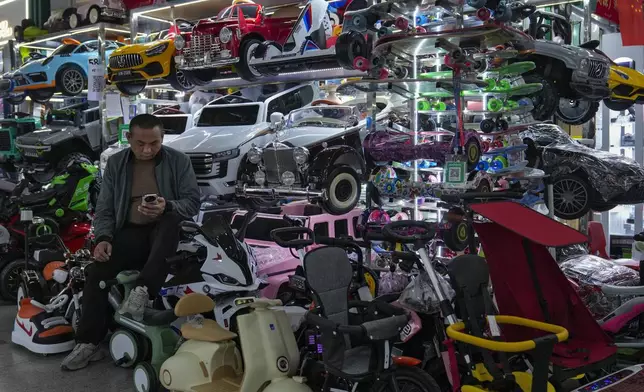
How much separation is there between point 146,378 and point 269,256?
1781mm

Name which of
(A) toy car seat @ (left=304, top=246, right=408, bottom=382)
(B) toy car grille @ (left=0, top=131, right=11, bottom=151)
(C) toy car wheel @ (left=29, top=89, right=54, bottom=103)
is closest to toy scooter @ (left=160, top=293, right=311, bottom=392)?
(A) toy car seat @ (left=304, top=246, right=408, bottom=382)

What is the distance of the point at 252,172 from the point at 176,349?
2615 millimetres

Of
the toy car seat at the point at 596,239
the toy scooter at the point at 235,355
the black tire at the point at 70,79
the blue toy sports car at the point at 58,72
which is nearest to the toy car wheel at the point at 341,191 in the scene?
the toy car seat at the point at 596,239

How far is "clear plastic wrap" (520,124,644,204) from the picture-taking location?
18.1 ft

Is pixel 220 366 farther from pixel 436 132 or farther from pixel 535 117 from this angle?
pixel 535 117

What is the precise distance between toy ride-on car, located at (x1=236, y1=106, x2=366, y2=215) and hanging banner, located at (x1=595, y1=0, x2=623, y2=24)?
2.41m

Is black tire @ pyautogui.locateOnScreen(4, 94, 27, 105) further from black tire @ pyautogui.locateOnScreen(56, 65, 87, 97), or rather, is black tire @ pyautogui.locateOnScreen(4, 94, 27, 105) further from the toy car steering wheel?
the toy car steering wheel

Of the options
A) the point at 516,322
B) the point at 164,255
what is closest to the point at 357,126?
the point at 164,255

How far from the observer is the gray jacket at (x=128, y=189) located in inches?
188

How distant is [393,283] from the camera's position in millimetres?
3988

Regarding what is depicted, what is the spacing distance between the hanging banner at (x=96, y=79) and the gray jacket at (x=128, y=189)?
349 centimetres

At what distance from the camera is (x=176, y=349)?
4.08 m

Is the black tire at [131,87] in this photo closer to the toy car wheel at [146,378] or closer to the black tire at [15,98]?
the black tire at [15,98]

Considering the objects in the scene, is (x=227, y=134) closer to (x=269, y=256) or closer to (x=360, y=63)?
(x=269, y=256)
